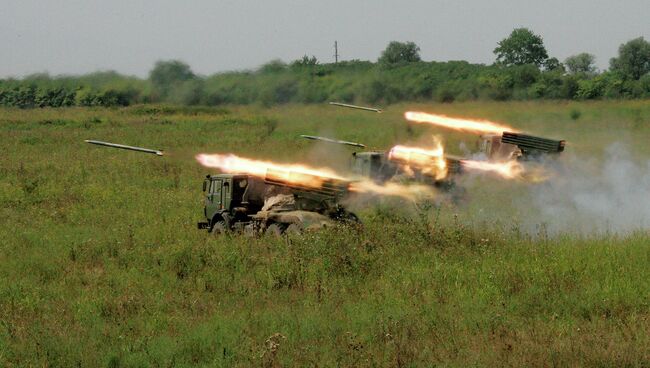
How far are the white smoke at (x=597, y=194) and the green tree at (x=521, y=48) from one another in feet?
211

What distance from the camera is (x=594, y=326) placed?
11.1 m

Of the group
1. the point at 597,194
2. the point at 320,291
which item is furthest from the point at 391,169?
the point at 320,291

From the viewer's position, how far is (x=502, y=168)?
26203 millimetres

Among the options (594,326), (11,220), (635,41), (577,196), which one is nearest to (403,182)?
(577,196)

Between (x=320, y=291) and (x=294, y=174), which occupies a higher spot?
(x=294, y=174)

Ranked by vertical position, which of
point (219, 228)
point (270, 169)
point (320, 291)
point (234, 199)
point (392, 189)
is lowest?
point (219, 228)

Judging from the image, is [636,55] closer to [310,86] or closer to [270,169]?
[310,86]

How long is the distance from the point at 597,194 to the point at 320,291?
12.4 meters

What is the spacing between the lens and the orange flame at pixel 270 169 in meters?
20.2

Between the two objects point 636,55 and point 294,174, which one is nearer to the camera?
point 294,174

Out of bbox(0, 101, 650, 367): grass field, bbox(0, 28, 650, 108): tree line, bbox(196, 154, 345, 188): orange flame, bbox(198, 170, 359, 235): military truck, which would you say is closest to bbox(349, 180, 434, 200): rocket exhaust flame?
bbox(0, 101, 650, 367): grass field

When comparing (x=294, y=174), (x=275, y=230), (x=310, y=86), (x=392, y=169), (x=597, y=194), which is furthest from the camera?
(x=310, y=86)

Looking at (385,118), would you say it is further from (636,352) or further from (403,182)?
(636,352)

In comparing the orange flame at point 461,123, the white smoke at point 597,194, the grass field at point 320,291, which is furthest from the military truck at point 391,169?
the white smoke at point 597,194
